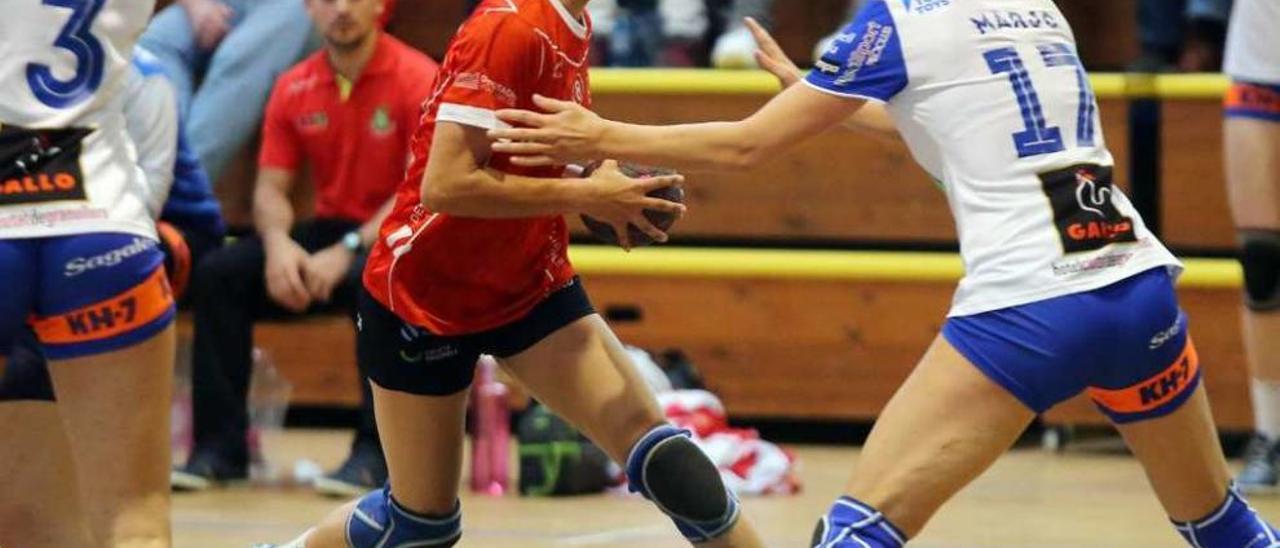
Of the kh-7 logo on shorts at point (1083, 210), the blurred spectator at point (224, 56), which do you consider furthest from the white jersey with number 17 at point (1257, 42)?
the blurred spectator at point (224, 56)

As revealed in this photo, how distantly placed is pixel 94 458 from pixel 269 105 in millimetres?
3611

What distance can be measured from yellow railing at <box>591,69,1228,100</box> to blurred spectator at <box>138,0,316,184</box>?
1.11m

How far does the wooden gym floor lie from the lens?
6.11 m

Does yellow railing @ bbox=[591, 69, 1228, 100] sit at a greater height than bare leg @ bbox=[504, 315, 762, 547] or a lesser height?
lesser

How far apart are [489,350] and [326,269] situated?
2.75 metres

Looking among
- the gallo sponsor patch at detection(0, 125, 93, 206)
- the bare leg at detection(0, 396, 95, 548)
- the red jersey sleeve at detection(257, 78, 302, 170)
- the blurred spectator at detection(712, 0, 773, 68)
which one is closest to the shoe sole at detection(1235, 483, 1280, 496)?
the blurred spectator at detection(712, 0, 773, 68)

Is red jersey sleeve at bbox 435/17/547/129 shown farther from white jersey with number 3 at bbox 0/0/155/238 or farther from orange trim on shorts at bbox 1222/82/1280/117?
orange trim on shorts at bbox 1222/82/1280/117

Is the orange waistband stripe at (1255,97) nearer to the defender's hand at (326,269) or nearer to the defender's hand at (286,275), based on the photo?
the defender's hand at (326,269)

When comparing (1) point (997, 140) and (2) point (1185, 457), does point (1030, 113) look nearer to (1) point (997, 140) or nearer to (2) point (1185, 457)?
(1) point (997, 140)

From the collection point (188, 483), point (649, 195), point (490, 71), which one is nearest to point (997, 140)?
point (649, 195)

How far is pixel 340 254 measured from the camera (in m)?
7.15

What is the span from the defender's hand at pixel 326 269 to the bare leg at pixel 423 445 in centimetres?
272

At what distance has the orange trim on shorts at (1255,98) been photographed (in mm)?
6691

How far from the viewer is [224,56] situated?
7.86 meters
